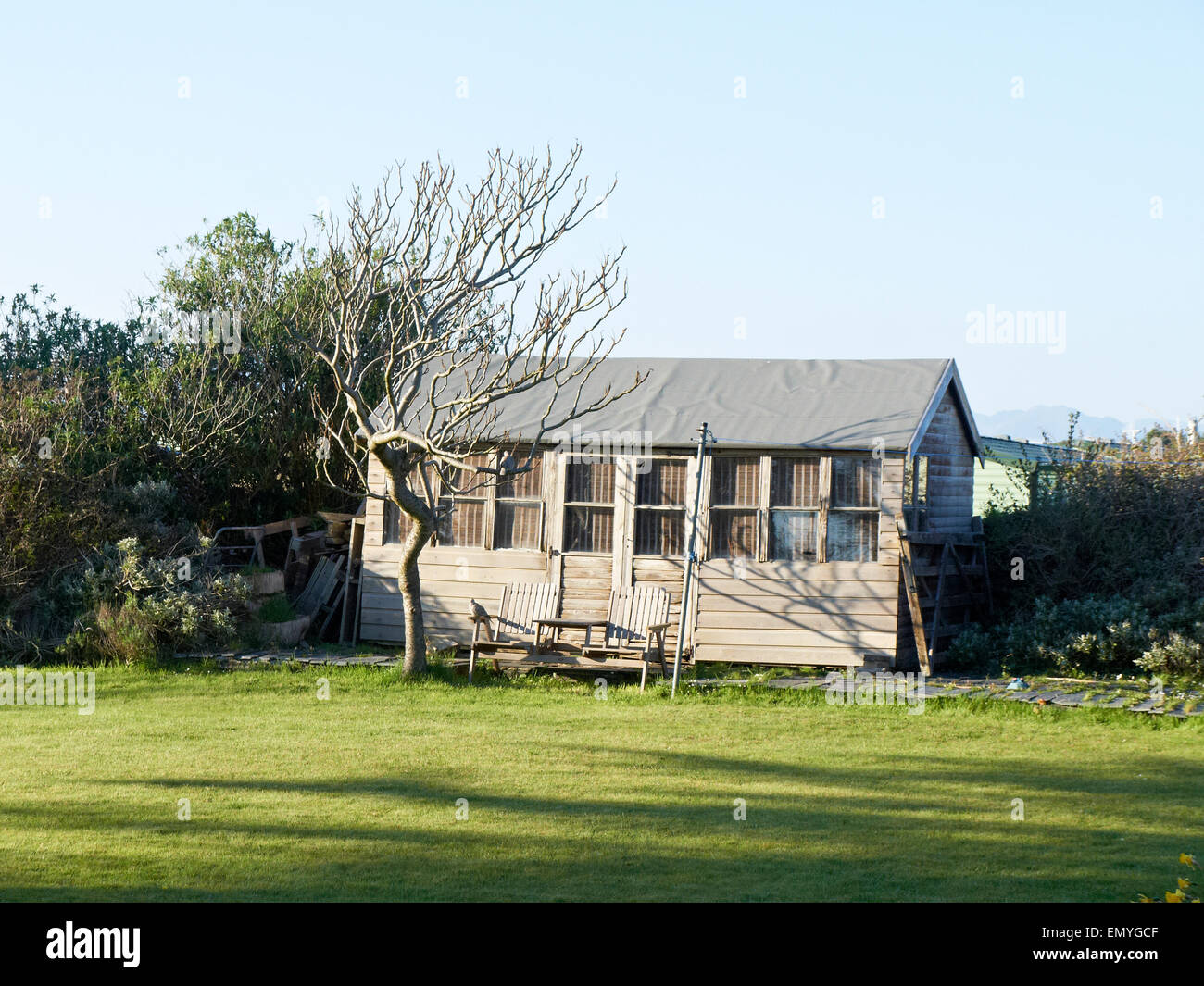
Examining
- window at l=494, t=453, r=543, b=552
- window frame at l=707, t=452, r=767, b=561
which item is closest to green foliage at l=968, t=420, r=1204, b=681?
window frame at l=707, t=452, r=767, b=561

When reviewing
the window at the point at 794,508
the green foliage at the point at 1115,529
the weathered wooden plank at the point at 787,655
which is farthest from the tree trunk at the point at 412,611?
the green foliage at the point at 1115,529

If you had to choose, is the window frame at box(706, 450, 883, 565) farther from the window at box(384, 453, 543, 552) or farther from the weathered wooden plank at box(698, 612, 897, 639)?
the window at box(384, 453, 543, 552)

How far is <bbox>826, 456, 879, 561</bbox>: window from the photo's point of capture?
13852 millimetres

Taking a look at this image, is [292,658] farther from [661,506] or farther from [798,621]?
[798,621]

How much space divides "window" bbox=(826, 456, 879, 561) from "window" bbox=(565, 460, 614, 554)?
103 inches

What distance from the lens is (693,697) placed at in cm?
1245

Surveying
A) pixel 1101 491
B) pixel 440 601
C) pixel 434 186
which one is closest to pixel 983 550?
pixel 1101 491

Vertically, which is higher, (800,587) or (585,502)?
(585,502)

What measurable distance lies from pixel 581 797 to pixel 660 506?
6.50 metres

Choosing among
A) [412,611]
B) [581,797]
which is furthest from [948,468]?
[581,797]

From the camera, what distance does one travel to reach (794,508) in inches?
554

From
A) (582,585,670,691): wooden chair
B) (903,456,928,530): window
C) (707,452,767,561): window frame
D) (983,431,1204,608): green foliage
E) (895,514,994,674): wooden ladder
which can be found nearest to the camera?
(582,585,670,691): wooden chair

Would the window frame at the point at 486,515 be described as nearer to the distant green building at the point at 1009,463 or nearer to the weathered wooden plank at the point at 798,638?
the weathered wooden plank at the point at 798,638
